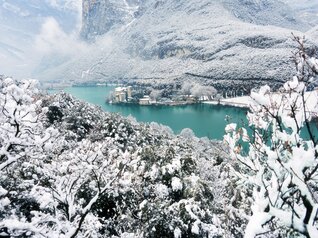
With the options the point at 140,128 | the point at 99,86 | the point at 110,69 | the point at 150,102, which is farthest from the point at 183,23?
the point at 140,128

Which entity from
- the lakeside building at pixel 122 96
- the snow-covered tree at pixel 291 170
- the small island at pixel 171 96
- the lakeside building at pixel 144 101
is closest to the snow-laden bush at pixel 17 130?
the snow-covered tree at pixel 291 170

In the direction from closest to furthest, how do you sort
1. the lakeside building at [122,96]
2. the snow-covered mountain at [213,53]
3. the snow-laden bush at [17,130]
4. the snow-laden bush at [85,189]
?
the snow-laden bush at [17,130] → the snow-laden bush at [85,189] → the lakeside building at [122,96] → the snow-covered mountain at [213,53]

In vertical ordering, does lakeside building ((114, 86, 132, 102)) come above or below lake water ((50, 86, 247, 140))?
above

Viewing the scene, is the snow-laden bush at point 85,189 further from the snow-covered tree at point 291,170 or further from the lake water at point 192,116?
the lake water at point 192,116

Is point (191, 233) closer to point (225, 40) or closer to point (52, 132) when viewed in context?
point (52, 132)

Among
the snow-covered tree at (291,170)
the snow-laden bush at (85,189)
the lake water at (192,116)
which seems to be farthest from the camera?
the lake water at (192,116)

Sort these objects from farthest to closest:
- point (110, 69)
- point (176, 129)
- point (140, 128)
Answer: point (110, 69), point (176, 129), point (140, 128)

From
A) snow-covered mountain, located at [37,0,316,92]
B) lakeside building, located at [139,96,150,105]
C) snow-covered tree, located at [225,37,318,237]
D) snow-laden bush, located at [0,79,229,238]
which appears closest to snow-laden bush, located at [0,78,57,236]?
snow-laden bush, located at [0,79,229,238]

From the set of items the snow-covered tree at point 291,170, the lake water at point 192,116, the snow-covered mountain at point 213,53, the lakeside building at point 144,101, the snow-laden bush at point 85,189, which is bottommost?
the lake water at point 192,116

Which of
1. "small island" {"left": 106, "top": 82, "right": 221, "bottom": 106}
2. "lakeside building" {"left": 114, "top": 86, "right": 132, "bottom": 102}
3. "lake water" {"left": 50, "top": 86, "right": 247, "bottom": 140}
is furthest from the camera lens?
"lakeside building" {"left": 114, "top": 86, "right": 132, "bottom": 102}

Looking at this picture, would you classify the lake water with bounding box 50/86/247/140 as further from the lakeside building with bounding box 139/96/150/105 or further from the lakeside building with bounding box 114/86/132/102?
the lakeside building with bounding box 114/86/132/102

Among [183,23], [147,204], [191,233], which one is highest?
[183,23]
